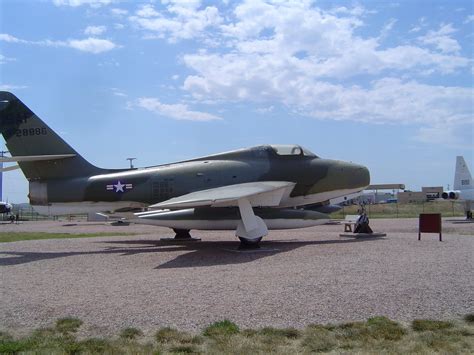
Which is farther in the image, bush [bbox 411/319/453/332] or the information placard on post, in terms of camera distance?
the information placard on post

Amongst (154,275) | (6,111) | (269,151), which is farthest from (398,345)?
(6,111)

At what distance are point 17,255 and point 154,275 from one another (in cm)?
704

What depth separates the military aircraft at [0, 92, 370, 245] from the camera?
1683 centimetres

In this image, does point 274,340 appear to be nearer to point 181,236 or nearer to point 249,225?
point 249,225

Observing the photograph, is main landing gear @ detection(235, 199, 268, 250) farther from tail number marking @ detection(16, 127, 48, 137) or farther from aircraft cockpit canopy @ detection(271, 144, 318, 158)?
tail number marking @ detection(16, 127, 48, 137)

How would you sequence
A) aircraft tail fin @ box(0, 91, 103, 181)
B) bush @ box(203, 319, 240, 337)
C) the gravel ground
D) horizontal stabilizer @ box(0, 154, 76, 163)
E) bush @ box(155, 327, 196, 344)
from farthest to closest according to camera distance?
aircraft tail fin @ box(0, 91, 103, 181), horizontal stabilizer @ box(0, 154, 76, 163), the gravel ground, bush @ box(203, 319, 240, 337), bush @ box(155, 327, 196, 344)

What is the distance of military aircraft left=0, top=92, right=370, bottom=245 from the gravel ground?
331 cm

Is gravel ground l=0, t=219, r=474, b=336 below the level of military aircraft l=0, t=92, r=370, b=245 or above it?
below

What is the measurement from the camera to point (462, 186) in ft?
138

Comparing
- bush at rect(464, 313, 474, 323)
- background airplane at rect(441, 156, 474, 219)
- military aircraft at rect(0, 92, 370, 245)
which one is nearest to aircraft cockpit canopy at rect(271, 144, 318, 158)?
military aircraft at rect(0, 92, 370, 245)

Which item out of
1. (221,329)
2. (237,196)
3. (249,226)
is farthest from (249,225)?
(221,329)

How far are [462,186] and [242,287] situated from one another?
3930 centimetres

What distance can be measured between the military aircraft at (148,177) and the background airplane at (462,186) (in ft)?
88.9

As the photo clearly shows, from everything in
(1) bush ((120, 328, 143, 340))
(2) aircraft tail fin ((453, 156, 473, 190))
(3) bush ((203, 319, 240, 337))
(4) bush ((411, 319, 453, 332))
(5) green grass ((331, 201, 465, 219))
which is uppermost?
(2) aircraft tail fin ((453, 156, 473, 190))
